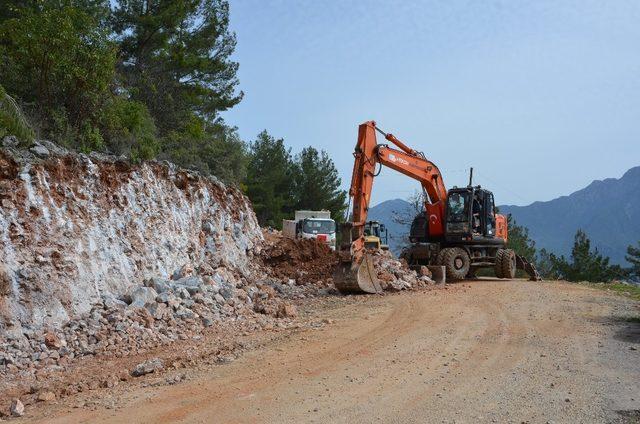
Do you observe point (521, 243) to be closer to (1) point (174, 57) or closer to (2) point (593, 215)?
(1) point (174, 57)

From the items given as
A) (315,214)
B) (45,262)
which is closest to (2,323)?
(45,262)

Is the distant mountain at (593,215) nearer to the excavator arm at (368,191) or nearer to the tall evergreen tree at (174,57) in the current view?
the tall evergreen tree at (174,57)

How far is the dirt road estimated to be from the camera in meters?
5.82

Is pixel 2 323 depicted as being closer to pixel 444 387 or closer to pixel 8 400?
pixel 8 400

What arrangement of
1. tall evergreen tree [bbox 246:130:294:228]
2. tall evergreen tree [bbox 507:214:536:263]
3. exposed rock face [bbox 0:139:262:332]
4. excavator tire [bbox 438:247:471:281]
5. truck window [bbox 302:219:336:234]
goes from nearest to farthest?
exposed rock face [bbox 0:139:262:332] < excavator tire [bbox 438:247:471:281] < truck window [bbox 302:219:336:234] < tall evergreen tree [bbox 507:214:536:263] < tall evergreen tree [bbox 246:130:294:228]

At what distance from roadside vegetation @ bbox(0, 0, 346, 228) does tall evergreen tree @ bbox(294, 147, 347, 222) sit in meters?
19.5

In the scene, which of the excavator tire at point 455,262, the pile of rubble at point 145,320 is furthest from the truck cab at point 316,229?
the pile of rubble at point 145,320

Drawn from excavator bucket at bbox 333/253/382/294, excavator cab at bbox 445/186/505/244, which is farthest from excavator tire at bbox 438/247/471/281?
excavator bucket at bbox 333/253/382/294

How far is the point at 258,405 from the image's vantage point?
6.14 m

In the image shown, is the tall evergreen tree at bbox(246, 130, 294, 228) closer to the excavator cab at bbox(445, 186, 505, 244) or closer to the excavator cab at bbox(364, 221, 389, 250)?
the excavator cab at bbox(364, 221, 389, 250)

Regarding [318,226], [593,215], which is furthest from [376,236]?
[593,215]

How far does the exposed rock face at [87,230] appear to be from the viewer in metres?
9.10

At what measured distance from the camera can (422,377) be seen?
6.96 m

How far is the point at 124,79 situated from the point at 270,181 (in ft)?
82.9
